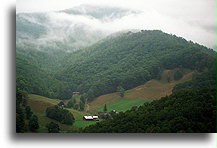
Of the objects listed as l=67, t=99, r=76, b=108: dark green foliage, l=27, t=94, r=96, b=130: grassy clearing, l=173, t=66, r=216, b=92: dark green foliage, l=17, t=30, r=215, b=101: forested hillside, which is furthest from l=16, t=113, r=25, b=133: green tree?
l=173, t=66, r=216, b=92: dark green foliage

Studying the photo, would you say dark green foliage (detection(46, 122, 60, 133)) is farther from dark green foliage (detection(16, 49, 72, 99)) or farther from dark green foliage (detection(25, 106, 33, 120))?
dark green foliage (detection(16, 49, 72, 99))

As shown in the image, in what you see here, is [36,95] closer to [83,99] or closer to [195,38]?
[83,99]

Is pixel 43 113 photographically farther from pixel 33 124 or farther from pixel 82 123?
pixel 82 123

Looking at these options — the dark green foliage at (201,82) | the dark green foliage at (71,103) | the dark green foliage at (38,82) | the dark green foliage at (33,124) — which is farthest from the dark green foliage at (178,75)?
the dark green foliage at (33,124)

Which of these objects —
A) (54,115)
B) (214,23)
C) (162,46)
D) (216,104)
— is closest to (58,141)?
(54,115)

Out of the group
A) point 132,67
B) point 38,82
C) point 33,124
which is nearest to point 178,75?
point 132,67

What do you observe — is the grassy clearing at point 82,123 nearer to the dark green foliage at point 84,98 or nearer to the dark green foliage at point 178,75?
the dark green foliage at point 84,98
